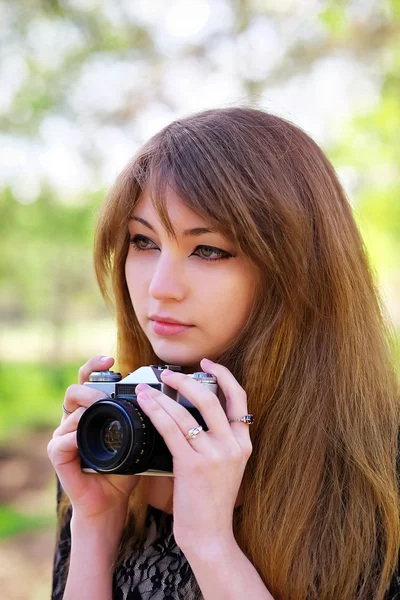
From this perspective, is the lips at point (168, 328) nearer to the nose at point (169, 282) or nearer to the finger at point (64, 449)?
the nose at point (169, 282)

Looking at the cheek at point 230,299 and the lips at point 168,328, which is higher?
the cheek at point 230,299

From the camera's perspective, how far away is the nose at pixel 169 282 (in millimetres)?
1583

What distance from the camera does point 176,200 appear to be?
5.23ft

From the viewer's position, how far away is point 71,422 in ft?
5.31

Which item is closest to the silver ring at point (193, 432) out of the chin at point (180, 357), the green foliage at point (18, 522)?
the chin at point (180, 357)

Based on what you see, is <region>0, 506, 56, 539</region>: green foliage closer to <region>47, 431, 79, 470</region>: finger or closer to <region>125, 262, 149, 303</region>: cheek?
<region>47, 431, 79, 470</region>: finger

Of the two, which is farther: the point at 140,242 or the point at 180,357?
the point at 140,242

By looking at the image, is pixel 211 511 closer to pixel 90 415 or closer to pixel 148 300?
pixel 90 415

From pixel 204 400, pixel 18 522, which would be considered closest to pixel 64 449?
pixel 204 400

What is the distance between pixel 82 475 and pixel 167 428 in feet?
1.24

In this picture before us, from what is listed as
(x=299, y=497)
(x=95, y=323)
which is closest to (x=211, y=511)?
(x=299, y=497)

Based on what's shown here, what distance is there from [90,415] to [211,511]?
32 cm

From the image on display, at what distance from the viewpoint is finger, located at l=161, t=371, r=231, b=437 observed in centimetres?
142

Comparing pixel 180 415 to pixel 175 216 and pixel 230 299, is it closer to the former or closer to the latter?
pixel 230 299
